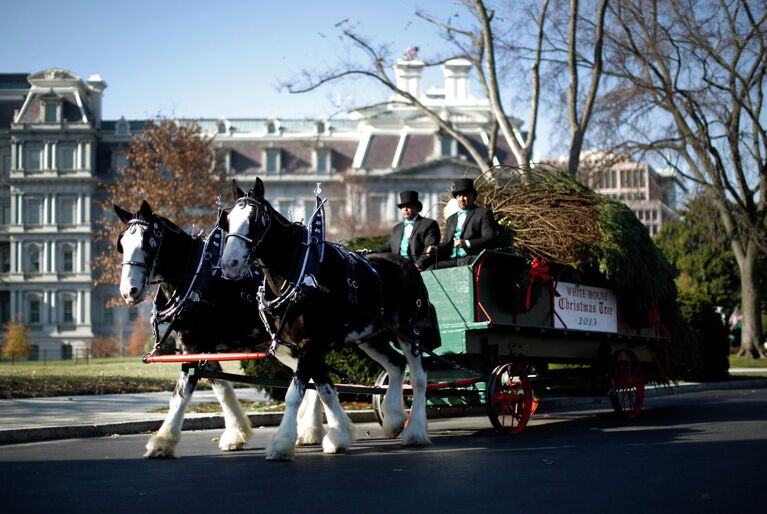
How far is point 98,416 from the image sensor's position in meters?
13.6

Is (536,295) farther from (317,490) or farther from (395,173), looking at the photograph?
(395,173)

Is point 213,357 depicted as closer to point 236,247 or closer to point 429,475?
point 236,247

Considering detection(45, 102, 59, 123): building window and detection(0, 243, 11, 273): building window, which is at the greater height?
detection(45, 102, 59, 123): building window

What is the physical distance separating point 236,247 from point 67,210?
264ft

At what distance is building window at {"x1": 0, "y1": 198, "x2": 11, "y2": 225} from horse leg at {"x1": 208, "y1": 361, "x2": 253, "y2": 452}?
8248 centimetres

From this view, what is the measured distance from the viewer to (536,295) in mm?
11461

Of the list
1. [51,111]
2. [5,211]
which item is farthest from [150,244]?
[5,211]

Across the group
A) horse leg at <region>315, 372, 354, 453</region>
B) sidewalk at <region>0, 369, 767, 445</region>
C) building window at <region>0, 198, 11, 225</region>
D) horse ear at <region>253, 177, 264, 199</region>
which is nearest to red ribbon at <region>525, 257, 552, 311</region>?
horse leg at <region>315, 372, 354, 453</region>

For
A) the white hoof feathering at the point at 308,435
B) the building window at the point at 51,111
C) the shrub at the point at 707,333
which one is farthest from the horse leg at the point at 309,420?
the building window at the point at 51,111

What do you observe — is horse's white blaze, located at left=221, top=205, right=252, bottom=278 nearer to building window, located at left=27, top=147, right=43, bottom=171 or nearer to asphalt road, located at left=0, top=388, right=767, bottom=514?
asphalt road, located at left=0, top=388, right=767, bottom=514

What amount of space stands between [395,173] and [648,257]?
235ft

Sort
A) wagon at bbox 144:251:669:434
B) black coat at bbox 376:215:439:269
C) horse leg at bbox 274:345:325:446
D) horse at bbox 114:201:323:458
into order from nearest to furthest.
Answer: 1. horse at bbox 114:201:323:458
2. horse leg at bbox 274:345:325:446
3. wagon at bbox 144:251:669:434
4. black coat at bbox 376:215:439:269

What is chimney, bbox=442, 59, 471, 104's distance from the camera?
304 ft

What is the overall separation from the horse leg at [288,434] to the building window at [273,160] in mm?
77997
